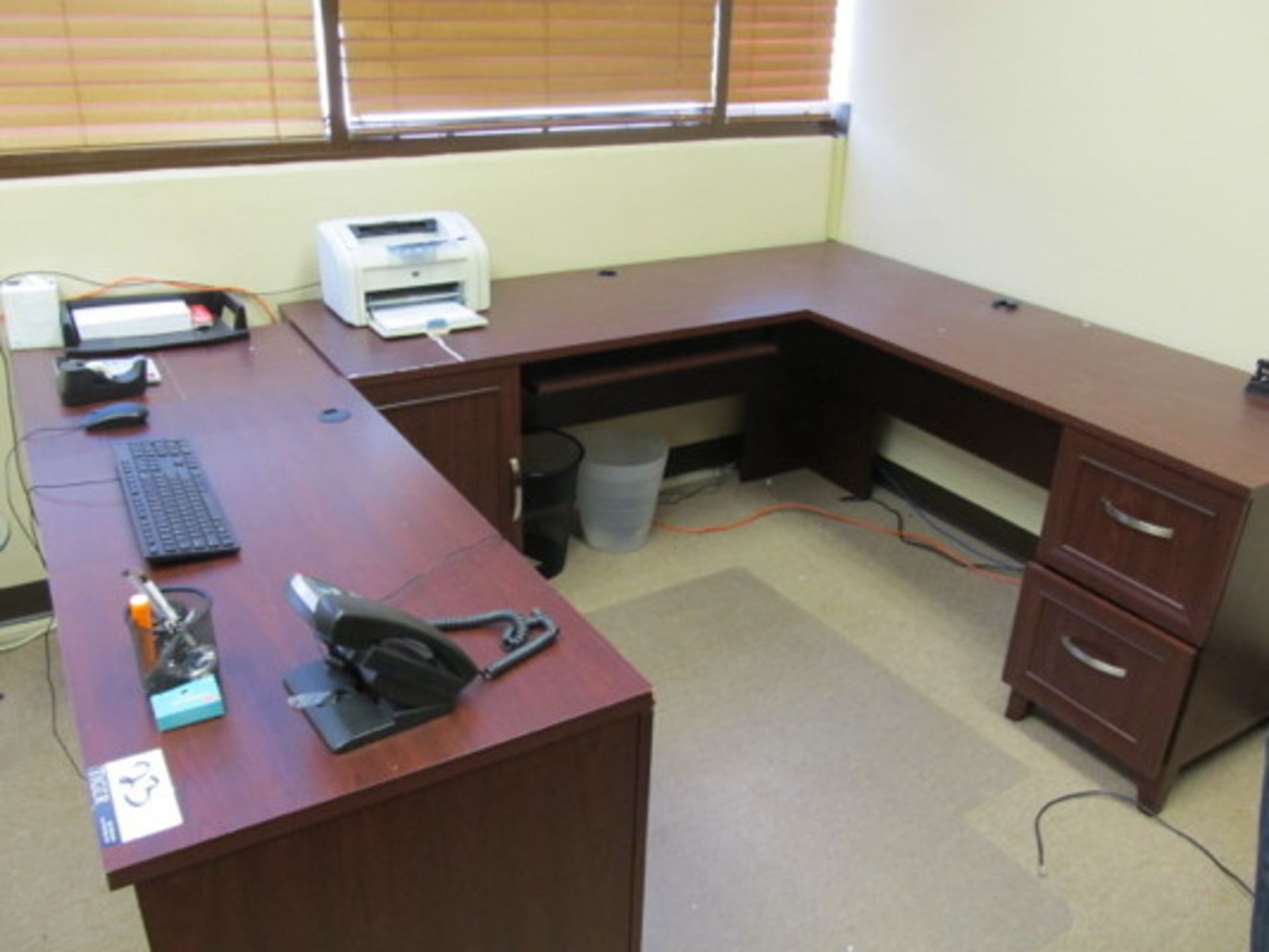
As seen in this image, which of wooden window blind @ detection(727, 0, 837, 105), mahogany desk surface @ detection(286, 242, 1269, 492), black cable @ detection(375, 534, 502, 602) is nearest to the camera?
black cable @ detection(375, 534, 502, 602)

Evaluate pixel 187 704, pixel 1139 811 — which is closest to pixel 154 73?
pixel 187 704

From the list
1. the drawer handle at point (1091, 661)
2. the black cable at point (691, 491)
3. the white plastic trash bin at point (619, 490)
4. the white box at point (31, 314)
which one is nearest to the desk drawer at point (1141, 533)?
the drawer handle at point (1091, 661)

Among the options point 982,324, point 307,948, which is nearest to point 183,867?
point 307,948

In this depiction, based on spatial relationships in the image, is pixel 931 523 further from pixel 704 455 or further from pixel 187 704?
pixel 187 704

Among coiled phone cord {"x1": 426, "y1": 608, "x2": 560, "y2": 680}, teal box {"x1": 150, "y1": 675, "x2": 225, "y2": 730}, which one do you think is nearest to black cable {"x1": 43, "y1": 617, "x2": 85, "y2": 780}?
teal box {"x1": 150, "y1": 675, "x2": 225, "y2": 730}

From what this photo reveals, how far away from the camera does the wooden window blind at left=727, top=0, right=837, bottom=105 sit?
3293 millimetres

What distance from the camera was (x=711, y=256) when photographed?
11.1 feet

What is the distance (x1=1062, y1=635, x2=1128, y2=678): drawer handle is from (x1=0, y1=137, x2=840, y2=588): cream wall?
62.4 inches

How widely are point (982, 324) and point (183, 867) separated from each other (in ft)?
7.69

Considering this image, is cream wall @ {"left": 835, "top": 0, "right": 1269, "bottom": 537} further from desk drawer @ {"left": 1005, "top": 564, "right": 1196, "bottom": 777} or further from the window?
desk drawer @ {"left": 1005, "top": 564, "right": 1196, "bottom": 777}

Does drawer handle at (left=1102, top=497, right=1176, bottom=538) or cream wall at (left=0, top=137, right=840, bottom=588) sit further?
cream wall at (left=0, top=137, right=840, bottom=588)

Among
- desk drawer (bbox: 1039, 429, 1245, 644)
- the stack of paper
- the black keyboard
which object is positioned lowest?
desk drawer (bbox: 1039, 429, 1245, 644)

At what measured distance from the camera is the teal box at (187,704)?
1.21 m

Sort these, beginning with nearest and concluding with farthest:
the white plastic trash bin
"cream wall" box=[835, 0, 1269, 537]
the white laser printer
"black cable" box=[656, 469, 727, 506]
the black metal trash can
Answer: "cream wall" box=[835, 0, 1269, 537], the white laser printer, the black metal trash can, the white plastic trash bin, "black cable" box=[656, 469, 727, 506]
